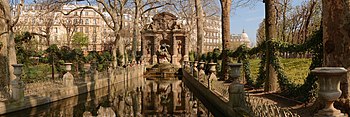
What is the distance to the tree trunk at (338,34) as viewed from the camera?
22.9ft

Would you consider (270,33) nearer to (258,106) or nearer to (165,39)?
(258,106)

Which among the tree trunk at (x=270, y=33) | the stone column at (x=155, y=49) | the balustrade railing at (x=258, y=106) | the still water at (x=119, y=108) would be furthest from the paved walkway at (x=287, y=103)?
the stone column at (x=155, y=49)

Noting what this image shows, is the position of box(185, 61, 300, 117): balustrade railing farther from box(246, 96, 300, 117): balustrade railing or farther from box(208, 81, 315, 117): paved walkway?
A: box(208, 81, 315, 117): paved walkway

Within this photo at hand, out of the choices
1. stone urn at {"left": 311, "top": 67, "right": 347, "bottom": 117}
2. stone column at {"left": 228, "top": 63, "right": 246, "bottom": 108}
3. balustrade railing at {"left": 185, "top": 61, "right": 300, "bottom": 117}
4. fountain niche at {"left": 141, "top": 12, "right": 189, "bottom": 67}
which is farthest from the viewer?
fountain niche at {"left": 141, "top": 12, "right": 189, "bottom": 67}

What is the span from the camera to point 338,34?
23.3 feet

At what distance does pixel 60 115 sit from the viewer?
1034cm

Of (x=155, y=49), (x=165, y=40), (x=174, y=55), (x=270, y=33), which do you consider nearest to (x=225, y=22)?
(x=270, y=33)

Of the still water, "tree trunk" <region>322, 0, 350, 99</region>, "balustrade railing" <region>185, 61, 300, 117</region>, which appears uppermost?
"tree trunk" <region>322, 0, 350, 99</region>

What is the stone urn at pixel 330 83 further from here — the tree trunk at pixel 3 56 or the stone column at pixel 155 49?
the stone column at pixel 155 49

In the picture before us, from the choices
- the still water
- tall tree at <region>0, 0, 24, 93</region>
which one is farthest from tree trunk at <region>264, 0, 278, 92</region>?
tall tree at <region>0, 0, 24, 93</region>

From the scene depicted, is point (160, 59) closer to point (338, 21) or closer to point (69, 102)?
point (69, 102)

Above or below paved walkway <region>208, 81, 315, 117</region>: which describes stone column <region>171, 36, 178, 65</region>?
above

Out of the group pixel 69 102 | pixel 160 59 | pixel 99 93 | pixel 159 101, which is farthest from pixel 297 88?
pixel 160 59

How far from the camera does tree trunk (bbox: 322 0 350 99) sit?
6969mm
